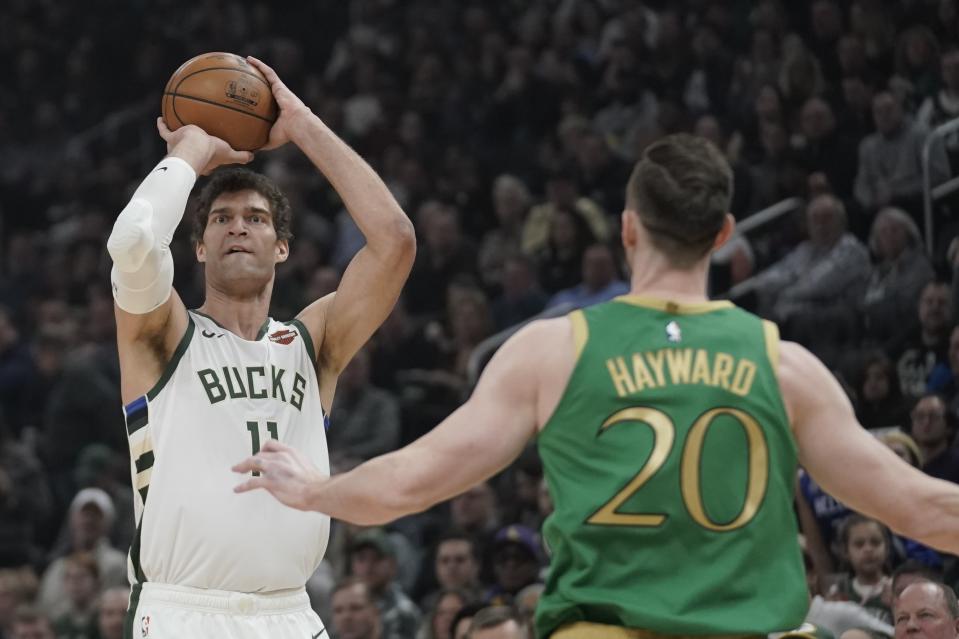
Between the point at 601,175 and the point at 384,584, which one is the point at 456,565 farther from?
the point at 601,175

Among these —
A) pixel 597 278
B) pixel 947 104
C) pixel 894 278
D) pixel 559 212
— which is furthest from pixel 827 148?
pixel 559 212

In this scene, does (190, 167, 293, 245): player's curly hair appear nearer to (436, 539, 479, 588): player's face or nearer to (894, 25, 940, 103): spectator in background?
(436, 539, 479, 588): player's face

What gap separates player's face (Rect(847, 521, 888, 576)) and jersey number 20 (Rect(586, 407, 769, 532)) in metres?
5.00

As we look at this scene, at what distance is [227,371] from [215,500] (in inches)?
18.2

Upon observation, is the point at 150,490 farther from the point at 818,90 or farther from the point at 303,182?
the point at 303,182

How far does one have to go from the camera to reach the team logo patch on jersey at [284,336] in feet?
18.5

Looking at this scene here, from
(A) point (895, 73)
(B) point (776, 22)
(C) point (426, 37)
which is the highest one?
(C) point (426, 37)

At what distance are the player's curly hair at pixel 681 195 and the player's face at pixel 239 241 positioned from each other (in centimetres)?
213

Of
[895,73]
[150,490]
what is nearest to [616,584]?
[150,490]

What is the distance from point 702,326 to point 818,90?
10.4 metres

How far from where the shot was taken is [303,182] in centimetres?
1683

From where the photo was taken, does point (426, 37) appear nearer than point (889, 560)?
No

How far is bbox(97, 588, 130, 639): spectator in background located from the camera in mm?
10266

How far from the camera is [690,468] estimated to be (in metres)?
3.66
